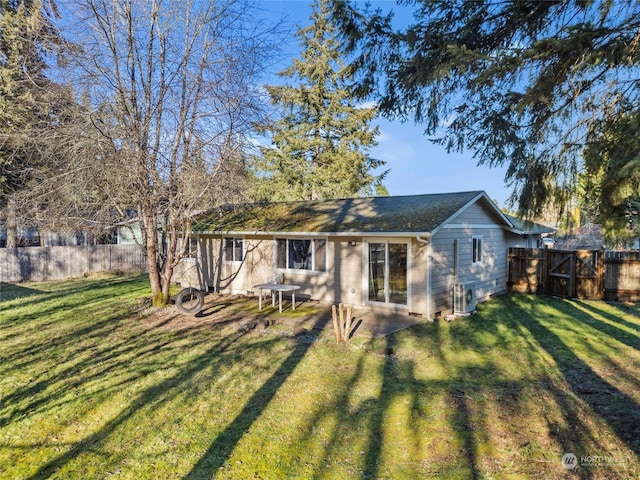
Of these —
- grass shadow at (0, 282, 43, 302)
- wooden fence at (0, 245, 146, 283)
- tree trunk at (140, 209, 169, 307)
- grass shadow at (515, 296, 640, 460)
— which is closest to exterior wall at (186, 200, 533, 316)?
grass shadow at (515, 296, 640, 460)

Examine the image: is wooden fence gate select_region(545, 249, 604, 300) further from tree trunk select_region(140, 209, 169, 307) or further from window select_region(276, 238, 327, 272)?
A: tree trunk select_region(140, 209, 169, 307)

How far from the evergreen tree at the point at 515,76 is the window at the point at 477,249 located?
646 centimetres

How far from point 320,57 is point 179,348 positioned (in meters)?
19.6

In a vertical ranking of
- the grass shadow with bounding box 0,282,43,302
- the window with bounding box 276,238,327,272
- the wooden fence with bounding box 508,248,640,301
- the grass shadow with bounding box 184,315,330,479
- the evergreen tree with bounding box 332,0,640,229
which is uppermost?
the evergreen tree with bounding box 332,0,640,229

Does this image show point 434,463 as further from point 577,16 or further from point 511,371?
point 577,16

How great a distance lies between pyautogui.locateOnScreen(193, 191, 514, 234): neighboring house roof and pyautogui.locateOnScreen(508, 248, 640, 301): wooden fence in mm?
1537

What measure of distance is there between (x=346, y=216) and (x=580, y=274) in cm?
731

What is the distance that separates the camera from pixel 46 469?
345 cm

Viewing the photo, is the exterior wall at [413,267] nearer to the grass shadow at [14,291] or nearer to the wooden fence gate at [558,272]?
the wooden fence gate at [558,272]

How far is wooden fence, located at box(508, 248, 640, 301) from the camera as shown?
11.2 metres

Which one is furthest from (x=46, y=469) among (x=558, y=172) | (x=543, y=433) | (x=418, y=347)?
(x=558, y=172)

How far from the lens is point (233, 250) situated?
41.8 ft

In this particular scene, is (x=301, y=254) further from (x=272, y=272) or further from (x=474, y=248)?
(x=474, y=248)

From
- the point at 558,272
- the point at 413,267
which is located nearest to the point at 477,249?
the point at 558,272
